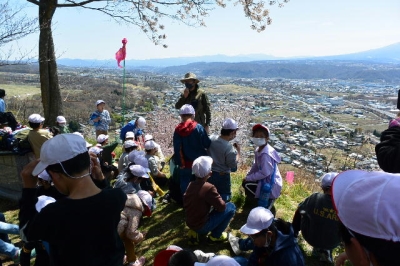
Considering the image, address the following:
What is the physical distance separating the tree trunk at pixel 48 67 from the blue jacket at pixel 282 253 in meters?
6.84

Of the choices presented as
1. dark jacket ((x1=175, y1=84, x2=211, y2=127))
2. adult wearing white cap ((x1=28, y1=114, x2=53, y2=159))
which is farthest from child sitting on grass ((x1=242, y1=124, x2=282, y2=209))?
adult wearing white cap ((x1=28, y1=114, x2=53, y2=159))

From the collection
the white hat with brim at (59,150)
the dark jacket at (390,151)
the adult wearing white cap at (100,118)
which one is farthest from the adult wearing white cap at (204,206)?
the adult wearing white cap at (100,118)

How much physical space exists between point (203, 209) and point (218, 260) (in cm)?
147

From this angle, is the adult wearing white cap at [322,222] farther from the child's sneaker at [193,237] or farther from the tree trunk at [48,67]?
the tree trunk at [48,67]

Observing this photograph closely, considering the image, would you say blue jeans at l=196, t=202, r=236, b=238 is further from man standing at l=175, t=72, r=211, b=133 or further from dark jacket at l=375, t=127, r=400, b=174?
dark jacket at l=375, t=127, r=400, b=174

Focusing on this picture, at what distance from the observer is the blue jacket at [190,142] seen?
14.3ft

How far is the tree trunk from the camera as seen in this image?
7457mm

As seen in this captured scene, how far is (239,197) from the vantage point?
16.8ft

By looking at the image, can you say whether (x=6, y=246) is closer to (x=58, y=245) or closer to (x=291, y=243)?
(x=58, y=245)

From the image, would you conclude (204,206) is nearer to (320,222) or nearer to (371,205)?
(320,222)

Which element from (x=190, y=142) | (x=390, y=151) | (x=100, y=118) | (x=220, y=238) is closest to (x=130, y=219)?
(x=220, y=238)

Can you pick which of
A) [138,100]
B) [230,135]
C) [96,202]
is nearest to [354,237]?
[96,202]

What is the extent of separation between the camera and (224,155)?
4359mm

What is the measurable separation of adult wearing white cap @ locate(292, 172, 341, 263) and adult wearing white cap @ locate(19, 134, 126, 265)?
2.42 metres
